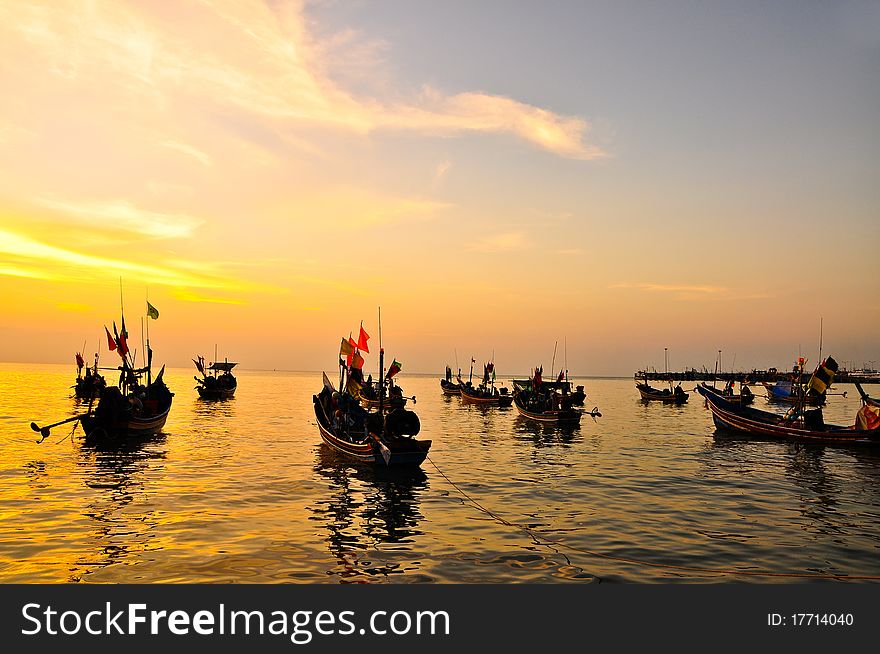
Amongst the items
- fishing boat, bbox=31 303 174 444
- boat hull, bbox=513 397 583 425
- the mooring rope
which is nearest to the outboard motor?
the mooring rope

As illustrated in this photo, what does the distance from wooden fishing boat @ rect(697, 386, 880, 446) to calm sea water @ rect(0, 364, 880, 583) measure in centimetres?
124

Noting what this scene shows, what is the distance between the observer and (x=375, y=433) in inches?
1016

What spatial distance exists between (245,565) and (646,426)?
1796 inches

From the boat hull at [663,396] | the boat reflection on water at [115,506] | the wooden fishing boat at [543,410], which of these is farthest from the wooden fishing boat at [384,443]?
the boat hull at [663,396]

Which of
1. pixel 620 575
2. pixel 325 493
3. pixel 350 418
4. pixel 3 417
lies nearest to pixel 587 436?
pixel 350 418

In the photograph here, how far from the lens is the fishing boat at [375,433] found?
24859 millimetres

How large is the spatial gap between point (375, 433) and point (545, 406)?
2806 cm

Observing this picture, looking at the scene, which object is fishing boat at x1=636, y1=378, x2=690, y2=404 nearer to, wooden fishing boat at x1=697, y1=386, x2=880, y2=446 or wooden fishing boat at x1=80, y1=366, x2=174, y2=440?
wooden fishing boat at x1=697, y1=386, x2=880, y2=446

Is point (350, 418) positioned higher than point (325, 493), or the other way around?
point (350, 418)

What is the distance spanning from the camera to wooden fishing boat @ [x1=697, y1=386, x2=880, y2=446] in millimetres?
34875

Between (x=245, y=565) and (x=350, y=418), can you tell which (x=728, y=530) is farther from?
(x=350, y=418)

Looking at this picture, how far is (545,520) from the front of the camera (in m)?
17.9

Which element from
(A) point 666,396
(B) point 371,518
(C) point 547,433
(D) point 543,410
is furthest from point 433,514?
(A) point 666,396

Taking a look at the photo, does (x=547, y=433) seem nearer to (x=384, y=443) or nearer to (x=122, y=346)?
(x=384, y=443)
